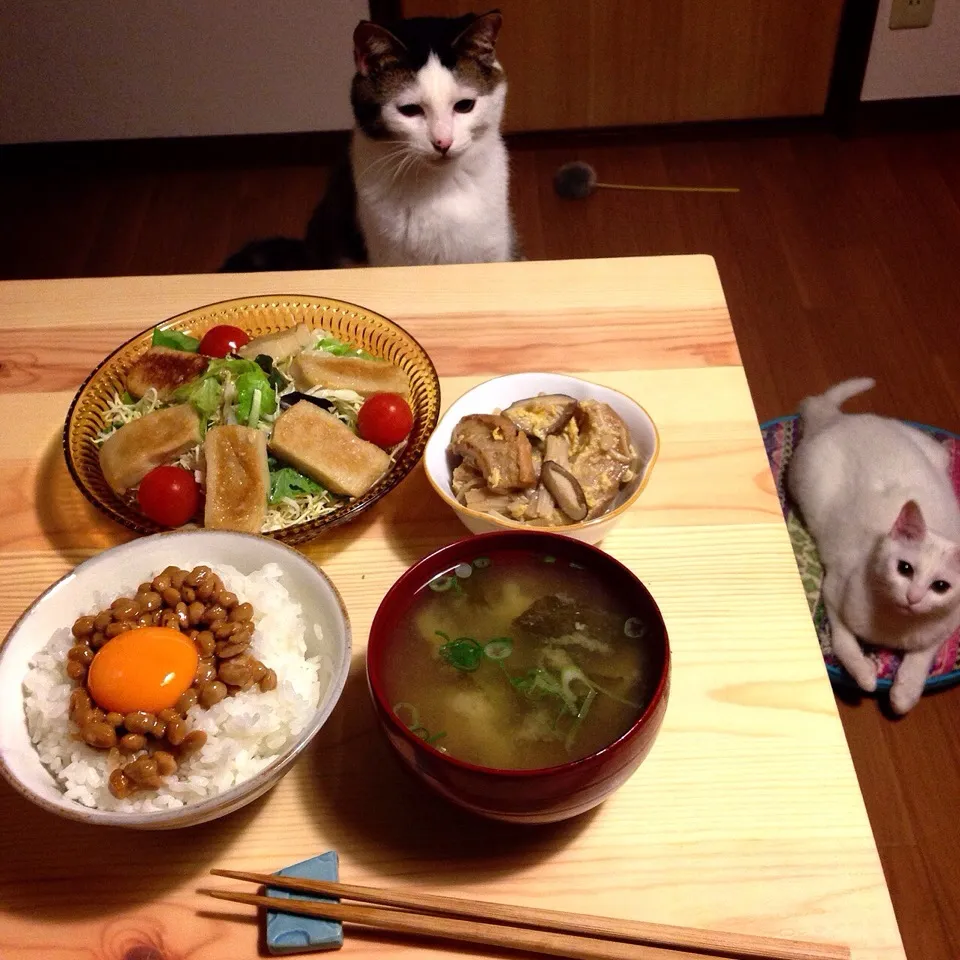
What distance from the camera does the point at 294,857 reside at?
2.49 ft

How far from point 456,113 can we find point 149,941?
142 centimetres

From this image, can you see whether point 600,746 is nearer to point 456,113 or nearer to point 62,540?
point 62,540

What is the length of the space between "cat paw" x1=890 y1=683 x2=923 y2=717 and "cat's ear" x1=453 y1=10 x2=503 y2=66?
55.3 inches

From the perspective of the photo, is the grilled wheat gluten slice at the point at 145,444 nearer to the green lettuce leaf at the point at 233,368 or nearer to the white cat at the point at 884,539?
the green lettuce leaf at the point at 233,368

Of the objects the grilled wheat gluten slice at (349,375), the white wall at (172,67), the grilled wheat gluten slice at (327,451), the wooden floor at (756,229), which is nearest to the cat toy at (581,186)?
the wooden floor at (756,229)

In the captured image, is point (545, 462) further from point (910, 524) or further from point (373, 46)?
point (373, 46)

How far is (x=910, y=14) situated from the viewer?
297 cm

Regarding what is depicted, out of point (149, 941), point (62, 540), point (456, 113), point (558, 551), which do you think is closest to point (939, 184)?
point (456, 113)

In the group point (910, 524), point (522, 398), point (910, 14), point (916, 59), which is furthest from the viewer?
point (916, 59)

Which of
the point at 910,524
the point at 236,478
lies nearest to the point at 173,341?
the point at 236,478

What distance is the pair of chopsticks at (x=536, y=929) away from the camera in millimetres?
658

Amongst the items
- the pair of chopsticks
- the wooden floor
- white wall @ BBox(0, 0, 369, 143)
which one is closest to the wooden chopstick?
the pair of chopsticks

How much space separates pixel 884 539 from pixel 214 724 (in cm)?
128

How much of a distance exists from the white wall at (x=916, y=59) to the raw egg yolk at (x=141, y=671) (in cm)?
321
